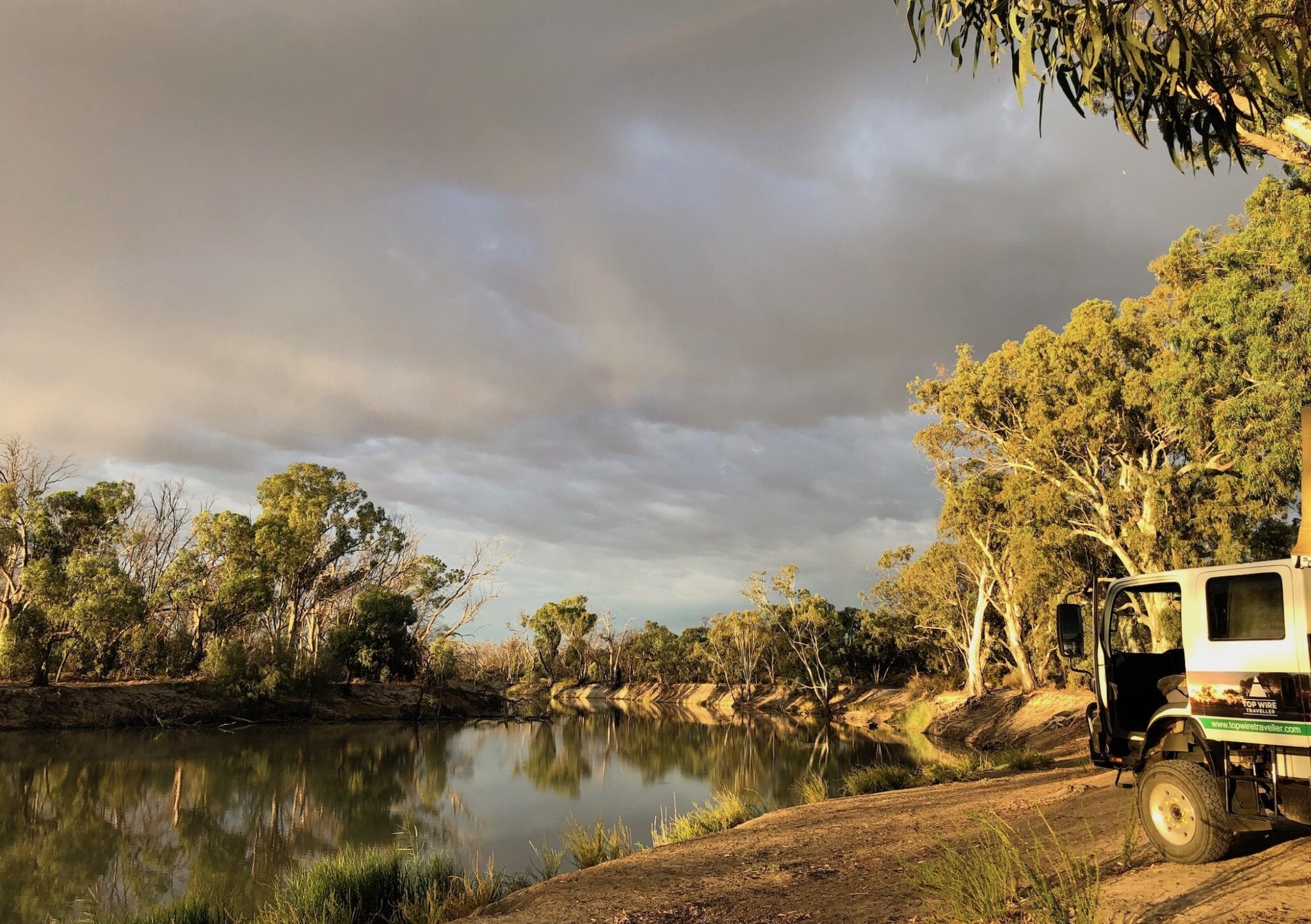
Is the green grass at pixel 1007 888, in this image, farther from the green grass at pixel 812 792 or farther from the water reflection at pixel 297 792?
the green grass at pixel 812 792

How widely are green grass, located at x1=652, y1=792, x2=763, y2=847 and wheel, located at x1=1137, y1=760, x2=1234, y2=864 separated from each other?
600 cm

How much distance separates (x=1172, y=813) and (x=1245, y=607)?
1804 mm

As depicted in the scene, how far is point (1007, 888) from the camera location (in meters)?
5.08

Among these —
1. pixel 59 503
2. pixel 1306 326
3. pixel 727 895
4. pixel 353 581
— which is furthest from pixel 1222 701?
pixel 353 581

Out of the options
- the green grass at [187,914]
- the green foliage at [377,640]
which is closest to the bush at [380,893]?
the green grass at [187,914]

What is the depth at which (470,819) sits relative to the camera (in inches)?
686

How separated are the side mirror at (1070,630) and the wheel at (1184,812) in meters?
1.08

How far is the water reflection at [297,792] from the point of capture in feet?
40.8

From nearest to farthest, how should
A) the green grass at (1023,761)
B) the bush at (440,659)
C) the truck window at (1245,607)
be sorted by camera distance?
the truck window at (1245,607) < the green grass at (1023,761) < the bush at (440,659)

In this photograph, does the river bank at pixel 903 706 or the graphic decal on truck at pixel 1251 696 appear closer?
the graphic decal on truck at pixel 1251 696

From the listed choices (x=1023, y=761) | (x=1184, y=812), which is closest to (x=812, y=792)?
(x=1023, y=761)

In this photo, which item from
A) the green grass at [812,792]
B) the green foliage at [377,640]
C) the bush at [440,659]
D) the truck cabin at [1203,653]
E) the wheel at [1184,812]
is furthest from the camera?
the bush at [440,659]

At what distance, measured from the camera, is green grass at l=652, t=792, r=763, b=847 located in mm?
11758

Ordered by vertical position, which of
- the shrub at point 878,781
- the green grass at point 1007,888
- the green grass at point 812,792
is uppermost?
the green grass at point 1007,888
